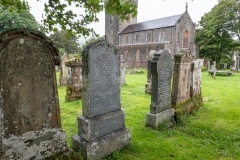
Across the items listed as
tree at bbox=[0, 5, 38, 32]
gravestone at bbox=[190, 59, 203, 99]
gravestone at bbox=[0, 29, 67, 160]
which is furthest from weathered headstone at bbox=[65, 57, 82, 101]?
tree at bbox=[0, 5, 38, 32]

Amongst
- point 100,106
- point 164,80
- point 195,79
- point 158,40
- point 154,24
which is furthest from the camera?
point 154,24

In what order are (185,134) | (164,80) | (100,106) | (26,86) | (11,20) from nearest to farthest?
1. (26,86)
2. (100,106)
3. (185,134)
4. (164,80)
5. (11,20)

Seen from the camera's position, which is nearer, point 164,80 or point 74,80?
point 164,80

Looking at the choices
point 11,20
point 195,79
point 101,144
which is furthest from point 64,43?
point 101,144

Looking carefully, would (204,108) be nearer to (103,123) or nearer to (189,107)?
(189,107)

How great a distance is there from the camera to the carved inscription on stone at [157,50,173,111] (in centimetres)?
611

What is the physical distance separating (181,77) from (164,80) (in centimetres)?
118

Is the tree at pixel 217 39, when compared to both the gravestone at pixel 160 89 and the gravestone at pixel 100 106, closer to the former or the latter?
the gravestone at pixel 160 89

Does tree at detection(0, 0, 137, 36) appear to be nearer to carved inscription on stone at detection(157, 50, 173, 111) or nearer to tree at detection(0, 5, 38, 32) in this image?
carved inscription on stone at detection(157, 50, 173, 111)

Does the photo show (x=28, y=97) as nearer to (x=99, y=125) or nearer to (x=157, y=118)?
(x=99, y=125)

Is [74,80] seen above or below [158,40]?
below

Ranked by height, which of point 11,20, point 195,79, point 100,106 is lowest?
point 100,106

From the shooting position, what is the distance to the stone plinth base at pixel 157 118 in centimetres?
606

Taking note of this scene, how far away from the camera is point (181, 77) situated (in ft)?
23.5
